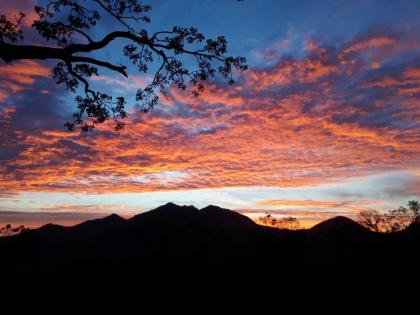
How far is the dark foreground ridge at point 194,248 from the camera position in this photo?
73.0 feet

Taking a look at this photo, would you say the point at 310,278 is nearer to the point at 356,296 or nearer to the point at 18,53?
the point at 356,296

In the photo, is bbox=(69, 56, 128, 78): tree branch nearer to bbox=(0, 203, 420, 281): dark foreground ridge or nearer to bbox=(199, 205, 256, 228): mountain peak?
bbox=(0, 203, 420, 281): dark foreground ridge

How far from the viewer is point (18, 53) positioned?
11820 mm

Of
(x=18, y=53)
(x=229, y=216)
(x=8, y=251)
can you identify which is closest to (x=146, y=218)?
(x=229, y=216)

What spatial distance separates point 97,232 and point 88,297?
89392 millimetres

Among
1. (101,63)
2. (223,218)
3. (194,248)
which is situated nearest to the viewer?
(101,63)

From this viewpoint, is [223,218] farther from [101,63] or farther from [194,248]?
[101,63]

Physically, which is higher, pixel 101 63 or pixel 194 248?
pixel 101 63

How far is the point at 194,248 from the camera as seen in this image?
78.7 meters

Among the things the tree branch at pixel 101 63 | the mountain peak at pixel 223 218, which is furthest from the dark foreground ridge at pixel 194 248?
the tree branch at pixel 101 63

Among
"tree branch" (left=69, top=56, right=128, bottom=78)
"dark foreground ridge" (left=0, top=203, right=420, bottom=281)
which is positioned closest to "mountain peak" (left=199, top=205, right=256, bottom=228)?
"dark foreground ridge" (left=0, top=203, right=420, bottom=281)

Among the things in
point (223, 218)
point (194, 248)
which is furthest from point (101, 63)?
point (223, 218)

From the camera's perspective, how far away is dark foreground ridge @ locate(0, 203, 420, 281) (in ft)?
73.0

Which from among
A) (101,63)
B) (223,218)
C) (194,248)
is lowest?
(194,248)
